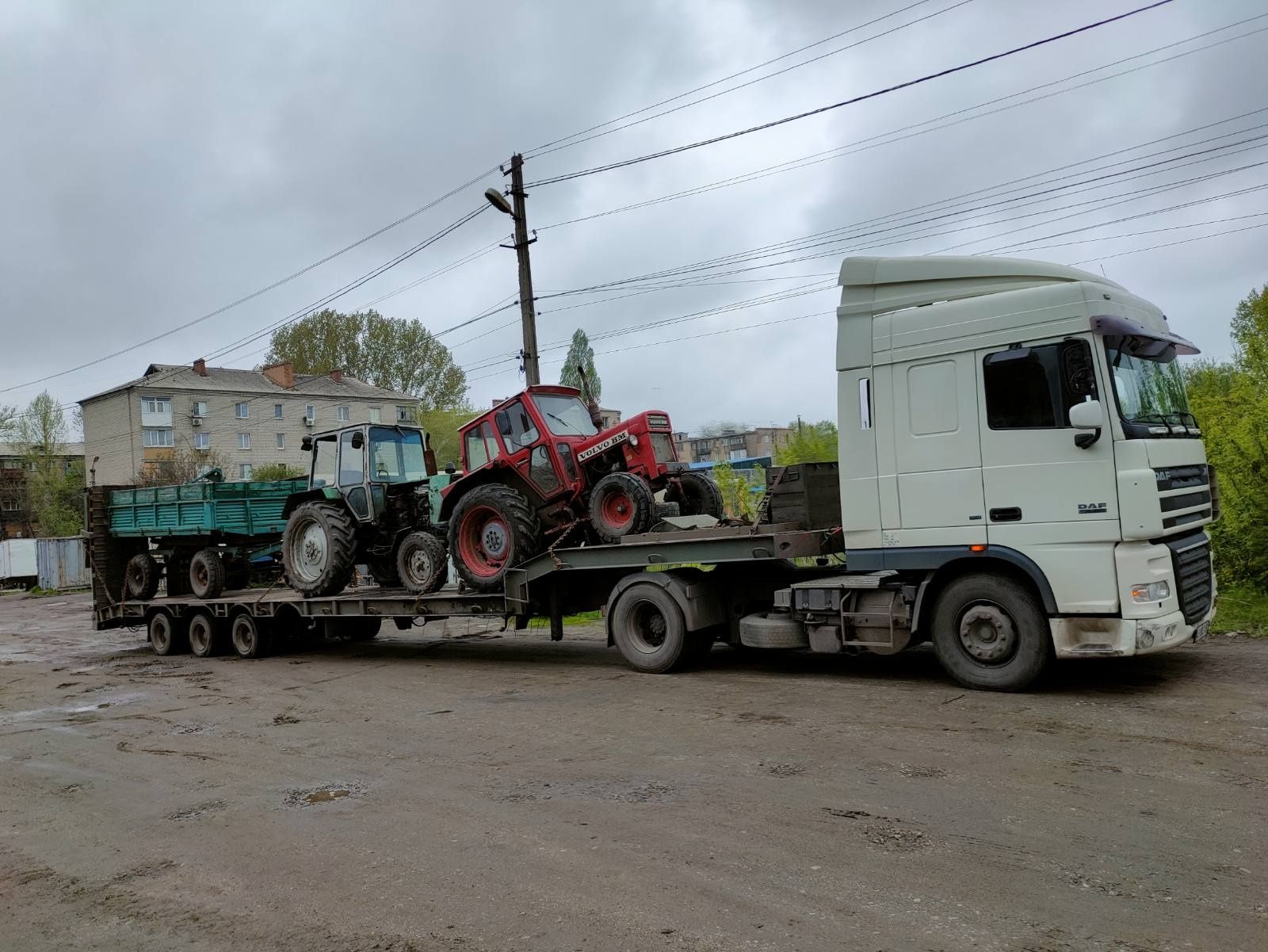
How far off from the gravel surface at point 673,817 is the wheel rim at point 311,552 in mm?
4000

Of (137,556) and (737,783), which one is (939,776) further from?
(137,556)

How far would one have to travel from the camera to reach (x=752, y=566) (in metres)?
10.3

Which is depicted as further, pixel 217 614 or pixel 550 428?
pixel 217 614

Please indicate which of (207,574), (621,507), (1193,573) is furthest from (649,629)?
(207,574)

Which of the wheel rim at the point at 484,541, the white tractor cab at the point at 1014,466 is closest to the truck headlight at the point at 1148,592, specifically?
the white tractor cab at the point at 1014,466

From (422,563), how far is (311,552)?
2.27m

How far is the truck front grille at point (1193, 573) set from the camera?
7754mm

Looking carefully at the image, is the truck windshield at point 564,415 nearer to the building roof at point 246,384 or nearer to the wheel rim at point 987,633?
the wheel rim at point 987,633

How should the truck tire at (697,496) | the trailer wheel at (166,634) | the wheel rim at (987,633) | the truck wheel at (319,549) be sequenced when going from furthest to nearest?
the trailer wheel at (166,634) → the truck wheel at (319,549) → the truck tire at (697,496) → the wheel rim at (987,633)

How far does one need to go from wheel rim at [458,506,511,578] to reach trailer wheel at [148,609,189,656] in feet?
21.8

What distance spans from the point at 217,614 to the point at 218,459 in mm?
47873

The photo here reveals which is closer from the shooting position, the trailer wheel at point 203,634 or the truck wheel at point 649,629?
the truck wheel at point 649,629

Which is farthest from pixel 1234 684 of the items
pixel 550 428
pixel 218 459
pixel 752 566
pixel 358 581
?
pixel 218 459

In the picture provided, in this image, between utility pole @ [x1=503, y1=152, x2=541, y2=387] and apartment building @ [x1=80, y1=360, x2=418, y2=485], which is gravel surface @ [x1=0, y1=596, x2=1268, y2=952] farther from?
apartment building @ [x1=80, y1=360, x2=418, y2=485]
